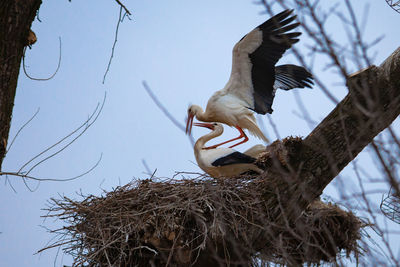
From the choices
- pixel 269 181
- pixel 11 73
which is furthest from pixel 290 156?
pixel 11 73

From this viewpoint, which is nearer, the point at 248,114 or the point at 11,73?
the point at 11,73

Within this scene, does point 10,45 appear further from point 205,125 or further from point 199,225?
point 205,125

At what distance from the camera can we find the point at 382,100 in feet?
12.9

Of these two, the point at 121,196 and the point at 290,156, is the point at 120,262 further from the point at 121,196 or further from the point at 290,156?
the point at 290,156

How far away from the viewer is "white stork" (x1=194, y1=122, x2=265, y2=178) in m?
5.63

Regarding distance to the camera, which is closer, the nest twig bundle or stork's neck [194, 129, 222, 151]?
the nest twig bundle

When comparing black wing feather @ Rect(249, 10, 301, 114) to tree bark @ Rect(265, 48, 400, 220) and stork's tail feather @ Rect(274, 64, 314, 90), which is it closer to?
stork's tail feather @ Rect(274, 64, 314, 90)

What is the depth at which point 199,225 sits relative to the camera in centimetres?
452

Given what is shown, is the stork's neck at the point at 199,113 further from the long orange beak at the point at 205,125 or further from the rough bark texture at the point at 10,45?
the rough bark texture at the point at 10,45

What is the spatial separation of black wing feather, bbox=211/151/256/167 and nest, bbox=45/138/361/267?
0.42m

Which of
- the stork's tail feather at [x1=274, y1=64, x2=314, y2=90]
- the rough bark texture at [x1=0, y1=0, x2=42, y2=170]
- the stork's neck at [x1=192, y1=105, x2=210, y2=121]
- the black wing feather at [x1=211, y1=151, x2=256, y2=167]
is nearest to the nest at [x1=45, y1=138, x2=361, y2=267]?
the black wing feather at [x1=211, y1=151, x2=256, y2=167]

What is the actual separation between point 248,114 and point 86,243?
3123 mm

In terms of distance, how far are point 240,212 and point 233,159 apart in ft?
3.97

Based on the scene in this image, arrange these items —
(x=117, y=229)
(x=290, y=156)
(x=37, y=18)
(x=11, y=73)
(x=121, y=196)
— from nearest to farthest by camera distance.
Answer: (x=11, y=73) < (x=37, y=18) < (x=290, y=156) < (x=117, y=229) < (x=121, y=196)
